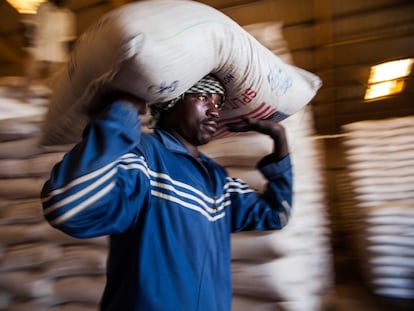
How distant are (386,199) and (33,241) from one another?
5.94ft

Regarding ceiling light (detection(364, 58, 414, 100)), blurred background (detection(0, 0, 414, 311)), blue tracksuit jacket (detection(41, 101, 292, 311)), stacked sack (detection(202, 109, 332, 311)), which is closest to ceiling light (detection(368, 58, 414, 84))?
ceiling light (detection(364, 58, 414, 100))

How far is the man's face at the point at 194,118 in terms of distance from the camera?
733 mm

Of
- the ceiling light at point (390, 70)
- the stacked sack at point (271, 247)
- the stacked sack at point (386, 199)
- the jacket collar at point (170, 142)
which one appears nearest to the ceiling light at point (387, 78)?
the ceiling light at point (390, 70)

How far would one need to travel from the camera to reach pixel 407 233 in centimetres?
170

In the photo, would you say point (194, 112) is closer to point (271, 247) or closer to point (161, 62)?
point (161, 62)

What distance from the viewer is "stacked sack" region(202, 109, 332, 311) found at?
99 centimetres

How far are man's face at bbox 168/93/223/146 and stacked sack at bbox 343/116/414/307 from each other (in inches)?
55.6

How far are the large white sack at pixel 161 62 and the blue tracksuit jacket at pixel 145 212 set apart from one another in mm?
75

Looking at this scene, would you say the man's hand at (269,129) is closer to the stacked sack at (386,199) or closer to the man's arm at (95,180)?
the man's arm at (95,180)

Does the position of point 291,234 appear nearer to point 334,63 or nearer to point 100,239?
point 100,239

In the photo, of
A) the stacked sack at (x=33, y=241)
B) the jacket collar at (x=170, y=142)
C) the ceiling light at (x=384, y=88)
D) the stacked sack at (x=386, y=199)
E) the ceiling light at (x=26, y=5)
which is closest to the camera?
the jacket collar at (x=170, y=142)

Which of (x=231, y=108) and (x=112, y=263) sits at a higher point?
(x=231, y=108)

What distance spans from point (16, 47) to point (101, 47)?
12.5 feet

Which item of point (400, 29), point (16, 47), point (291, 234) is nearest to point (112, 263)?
point (291, 234)
